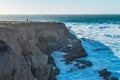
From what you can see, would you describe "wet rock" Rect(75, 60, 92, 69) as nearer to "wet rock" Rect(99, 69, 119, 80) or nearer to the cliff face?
the cliff face

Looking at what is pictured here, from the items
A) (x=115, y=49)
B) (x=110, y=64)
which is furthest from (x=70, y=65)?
(x=115, y=49)

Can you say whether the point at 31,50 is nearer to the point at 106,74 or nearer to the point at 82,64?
the point at 106,74

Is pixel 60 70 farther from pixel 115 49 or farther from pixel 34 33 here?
pixel 115 49

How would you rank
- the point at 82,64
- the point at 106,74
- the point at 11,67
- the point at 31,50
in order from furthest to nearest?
1. the point at 82,64
2. the point at 106,74
3. the point at 31,50
4. the point at 11,67

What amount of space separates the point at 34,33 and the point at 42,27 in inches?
188

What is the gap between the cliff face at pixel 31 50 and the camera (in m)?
15.8

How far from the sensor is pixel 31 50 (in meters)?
24.8

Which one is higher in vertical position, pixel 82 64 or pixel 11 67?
pixel 11 67

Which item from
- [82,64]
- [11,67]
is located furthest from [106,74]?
[11,67]

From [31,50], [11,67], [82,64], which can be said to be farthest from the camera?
[82,64]

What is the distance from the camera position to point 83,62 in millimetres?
38812

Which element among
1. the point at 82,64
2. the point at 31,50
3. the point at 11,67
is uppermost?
the point at 11,67

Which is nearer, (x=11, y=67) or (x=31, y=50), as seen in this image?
(x=11, y=67)

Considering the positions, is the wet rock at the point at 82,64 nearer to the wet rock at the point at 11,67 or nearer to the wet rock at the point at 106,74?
the wet rock at the point at 106,74
